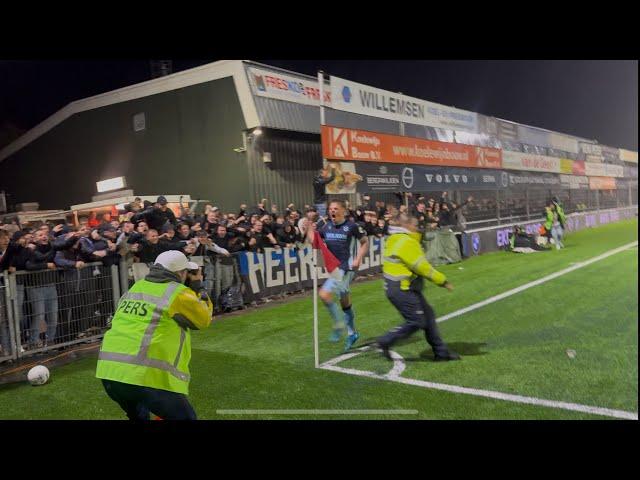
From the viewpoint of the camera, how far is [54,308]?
6738 millimetres

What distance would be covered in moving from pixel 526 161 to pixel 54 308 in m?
7.34

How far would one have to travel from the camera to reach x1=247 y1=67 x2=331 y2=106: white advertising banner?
5.96 m

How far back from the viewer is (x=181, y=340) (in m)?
3.61

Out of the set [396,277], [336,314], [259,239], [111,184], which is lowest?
[336,314]

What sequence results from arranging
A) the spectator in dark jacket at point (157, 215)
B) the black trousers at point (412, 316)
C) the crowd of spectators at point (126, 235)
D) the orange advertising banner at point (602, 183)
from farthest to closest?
the orange advertising banner at point (602, 183)
the crowd of spectators at point (126, 235)
the spectator in dark jacket at point (157, 215)
the black trousers at point (412, 316)

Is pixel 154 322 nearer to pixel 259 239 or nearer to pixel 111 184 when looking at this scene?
pixel 111 184

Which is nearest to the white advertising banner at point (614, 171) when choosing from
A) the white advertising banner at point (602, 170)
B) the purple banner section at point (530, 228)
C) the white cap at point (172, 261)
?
the white advertising banner at point (602, 170)

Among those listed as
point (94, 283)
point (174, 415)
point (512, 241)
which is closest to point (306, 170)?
point (94, 283)

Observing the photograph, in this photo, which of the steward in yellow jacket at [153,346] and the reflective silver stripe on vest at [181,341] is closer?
the steward in yellow jacket at [153,346]

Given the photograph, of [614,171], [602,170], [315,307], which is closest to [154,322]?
[315,307]

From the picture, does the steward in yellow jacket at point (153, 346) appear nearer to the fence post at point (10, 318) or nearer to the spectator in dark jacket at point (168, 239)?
the spectator in dark jacket at point (168, 239)

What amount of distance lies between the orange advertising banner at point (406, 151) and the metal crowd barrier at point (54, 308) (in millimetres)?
3631

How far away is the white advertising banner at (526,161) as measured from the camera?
28.1 feet

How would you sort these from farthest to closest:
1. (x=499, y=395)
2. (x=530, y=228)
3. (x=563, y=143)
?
(x=530, y=228)
(x=563, y=143)
(x=499, y=395)
